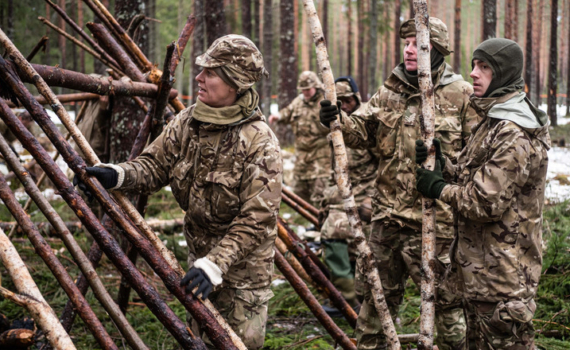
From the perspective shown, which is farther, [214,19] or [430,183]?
[214,19]

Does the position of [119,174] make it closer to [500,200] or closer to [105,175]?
[105,175]

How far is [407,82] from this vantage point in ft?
13.3

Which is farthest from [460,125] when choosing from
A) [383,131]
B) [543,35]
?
[543,35]

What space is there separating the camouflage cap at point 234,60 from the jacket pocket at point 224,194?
54 centimetres

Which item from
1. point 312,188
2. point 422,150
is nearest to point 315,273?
point 422,150

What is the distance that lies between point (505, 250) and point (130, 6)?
5153mm

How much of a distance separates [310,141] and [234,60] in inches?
221

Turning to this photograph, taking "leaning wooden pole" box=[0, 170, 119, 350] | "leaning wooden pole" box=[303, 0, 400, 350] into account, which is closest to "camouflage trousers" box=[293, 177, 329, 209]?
"leaning wooden pole" box=[303, 0, 400, 350]

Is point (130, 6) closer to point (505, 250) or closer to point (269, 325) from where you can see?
point (269, 325)

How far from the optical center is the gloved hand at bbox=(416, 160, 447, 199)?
125 inches

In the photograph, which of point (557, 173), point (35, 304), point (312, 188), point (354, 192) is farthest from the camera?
point (557, 173)

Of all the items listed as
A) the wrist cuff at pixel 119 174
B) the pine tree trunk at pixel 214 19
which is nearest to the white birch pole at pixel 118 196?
the wrist cuff at pixel 119 174

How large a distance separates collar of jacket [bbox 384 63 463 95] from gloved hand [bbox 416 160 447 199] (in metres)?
1.03

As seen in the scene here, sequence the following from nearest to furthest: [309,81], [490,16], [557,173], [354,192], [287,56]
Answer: [354,192]
[309,81]
[557,173]
[490,16]
[287,56]
